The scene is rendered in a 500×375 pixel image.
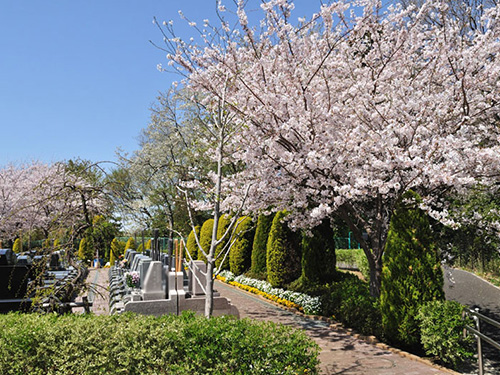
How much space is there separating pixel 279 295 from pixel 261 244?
3461 millimetres

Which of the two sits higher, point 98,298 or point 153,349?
point 153,349

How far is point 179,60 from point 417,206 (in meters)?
6.06

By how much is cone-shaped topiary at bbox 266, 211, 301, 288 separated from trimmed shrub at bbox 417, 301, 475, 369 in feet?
22.0

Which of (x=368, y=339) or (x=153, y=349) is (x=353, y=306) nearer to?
(x=368, y=339)

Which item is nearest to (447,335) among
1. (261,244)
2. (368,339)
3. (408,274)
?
(408,274)

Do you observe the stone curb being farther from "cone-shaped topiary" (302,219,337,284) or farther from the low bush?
"cone-shaped topiary" (302,219,337,284)

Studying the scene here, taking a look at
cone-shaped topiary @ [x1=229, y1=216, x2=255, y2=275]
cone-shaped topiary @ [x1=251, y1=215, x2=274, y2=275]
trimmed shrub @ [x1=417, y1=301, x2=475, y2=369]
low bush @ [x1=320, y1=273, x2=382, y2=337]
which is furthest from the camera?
cone-shaped topiary @ [x1=229, y1=216, x2=255, y2=275]

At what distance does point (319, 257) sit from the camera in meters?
12.6

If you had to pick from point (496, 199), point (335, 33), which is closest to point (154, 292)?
point (335, 33)

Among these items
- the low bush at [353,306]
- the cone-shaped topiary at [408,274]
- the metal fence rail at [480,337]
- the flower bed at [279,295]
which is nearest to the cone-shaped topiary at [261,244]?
the flower bed at [279,295]

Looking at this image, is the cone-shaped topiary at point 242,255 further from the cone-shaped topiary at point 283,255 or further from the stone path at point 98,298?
the stone path at point 98,298

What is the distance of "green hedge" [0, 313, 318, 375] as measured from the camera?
4820mm

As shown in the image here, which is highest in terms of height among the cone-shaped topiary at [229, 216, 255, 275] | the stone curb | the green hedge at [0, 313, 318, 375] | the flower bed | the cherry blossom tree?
the cherry blossom tree

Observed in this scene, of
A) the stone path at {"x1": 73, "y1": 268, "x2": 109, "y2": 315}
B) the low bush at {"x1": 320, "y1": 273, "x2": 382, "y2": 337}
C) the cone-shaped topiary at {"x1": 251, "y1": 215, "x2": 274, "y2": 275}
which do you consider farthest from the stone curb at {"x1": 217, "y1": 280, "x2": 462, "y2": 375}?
the stone path at {"x1": 73, "y1": 268, "x2": 109, "y2": 315}
